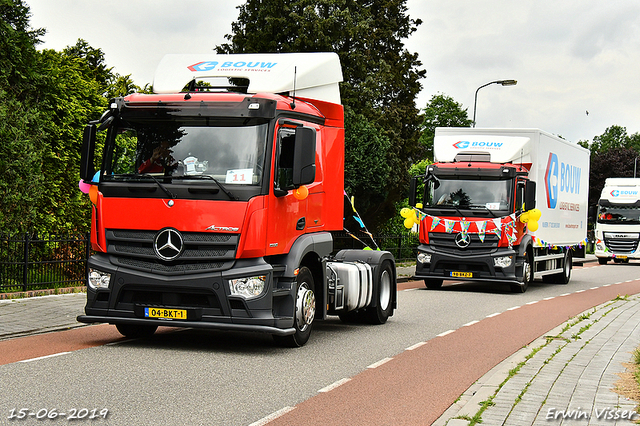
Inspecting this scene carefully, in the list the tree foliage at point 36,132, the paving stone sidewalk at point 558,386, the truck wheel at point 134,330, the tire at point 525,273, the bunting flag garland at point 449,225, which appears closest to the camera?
the paving stone sidewalk at point 558,386

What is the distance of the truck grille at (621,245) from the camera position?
131 feet

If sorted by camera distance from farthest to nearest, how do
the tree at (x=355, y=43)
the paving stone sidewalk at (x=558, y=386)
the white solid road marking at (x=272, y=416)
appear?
the tree at (x=355, y=43) → the paving stone sidewalk at (x=558, y=386) → the white solid road marking at (x=272, y=416)

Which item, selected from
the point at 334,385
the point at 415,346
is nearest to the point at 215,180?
the point at 334,385

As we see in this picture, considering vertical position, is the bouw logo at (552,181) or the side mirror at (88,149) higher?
the bouw logo at (552,181)

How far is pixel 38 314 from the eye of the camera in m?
12.4

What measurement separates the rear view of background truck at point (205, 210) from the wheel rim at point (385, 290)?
290 cm

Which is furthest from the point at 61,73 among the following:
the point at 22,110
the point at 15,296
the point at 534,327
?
the point at 534,327

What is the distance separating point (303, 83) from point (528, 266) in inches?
452

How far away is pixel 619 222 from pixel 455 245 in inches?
937

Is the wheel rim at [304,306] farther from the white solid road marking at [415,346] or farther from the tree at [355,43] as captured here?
the tree at [355,43]

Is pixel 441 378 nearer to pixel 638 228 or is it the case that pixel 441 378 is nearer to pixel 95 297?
pixel 95 297

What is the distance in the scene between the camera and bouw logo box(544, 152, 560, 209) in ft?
70.3

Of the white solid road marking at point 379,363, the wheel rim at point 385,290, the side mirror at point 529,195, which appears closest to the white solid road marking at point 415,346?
the white solid road marking at point 379,363

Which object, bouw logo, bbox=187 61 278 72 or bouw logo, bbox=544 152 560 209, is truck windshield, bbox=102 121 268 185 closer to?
bouw logo, bbox=187 61 278 72
